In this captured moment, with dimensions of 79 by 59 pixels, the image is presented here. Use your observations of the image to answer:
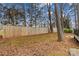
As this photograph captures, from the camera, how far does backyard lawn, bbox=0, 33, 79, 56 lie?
1664 mm

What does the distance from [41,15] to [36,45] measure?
27 centimetres

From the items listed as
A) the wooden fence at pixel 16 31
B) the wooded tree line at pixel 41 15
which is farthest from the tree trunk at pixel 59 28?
the wooden fence at pixel 16 31

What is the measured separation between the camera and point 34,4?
168 centimetres

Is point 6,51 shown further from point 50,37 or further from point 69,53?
point 69,53

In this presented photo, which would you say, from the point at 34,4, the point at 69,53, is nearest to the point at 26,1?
the point at 34,4

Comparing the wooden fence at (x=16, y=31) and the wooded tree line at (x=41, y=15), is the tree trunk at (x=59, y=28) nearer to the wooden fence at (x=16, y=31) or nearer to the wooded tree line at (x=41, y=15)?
the wooded tree line at (x=41, y=15)

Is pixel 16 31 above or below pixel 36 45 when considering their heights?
above

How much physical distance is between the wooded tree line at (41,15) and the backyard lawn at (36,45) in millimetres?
68

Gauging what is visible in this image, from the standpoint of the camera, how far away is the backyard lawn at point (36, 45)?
166 cm

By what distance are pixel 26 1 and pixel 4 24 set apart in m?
0.28

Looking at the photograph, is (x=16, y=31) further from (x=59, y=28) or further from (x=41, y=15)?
(x=59, y=28)

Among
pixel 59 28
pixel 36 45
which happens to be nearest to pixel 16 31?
pixel 36 45

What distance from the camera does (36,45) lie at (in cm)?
168

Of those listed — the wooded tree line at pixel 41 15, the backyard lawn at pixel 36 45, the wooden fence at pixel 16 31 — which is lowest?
the backyard lawn at pixel 36 45
